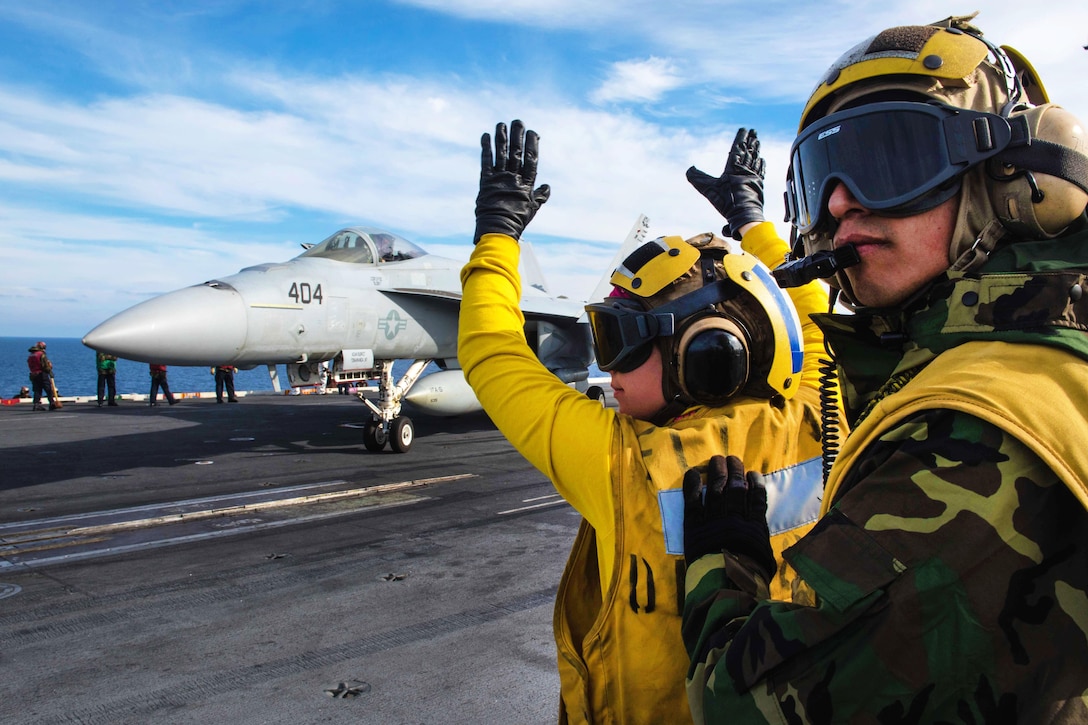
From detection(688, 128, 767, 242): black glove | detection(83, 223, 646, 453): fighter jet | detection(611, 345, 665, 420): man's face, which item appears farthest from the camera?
detection(83, 223, 646, 453): fighter jet

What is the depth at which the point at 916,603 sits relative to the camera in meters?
0.92

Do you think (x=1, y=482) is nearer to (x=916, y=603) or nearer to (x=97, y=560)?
(x=97, y=560)

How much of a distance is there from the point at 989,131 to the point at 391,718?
3.30 m

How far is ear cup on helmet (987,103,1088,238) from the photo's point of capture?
1143 millimetres

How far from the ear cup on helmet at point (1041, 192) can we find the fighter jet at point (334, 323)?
9194 mm

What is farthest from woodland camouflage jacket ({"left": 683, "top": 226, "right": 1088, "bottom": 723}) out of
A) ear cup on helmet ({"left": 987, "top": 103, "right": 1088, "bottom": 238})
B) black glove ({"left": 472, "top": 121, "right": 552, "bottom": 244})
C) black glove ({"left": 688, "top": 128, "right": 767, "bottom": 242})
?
black glove ({"left": 688, "top": 128, "right": 767, "bottom": 242})

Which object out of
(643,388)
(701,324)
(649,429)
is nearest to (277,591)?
(643,388)

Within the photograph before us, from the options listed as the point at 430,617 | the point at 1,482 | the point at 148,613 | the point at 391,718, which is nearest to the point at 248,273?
the point at 1,482

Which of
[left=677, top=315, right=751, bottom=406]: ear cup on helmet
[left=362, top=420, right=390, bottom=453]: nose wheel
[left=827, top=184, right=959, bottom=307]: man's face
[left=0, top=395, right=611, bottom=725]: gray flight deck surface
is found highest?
[left=827, top=184, right=959, bottom=307]: man's face

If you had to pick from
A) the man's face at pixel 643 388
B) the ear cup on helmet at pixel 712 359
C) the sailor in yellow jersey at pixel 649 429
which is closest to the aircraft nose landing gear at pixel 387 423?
the sailor in yellow jersey at pixel 649 429

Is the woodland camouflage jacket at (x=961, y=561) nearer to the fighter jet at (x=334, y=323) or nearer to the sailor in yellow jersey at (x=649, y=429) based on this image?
the sailor in yellow jersey at (x=649, y=429)

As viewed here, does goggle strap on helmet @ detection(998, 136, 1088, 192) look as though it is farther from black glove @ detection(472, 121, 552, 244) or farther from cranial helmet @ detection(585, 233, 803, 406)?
black glove @ detection(472, 121, 552, 244)

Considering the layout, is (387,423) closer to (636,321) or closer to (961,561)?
(636,321)

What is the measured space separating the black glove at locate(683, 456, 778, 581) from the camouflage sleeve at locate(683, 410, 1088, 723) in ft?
1.21
